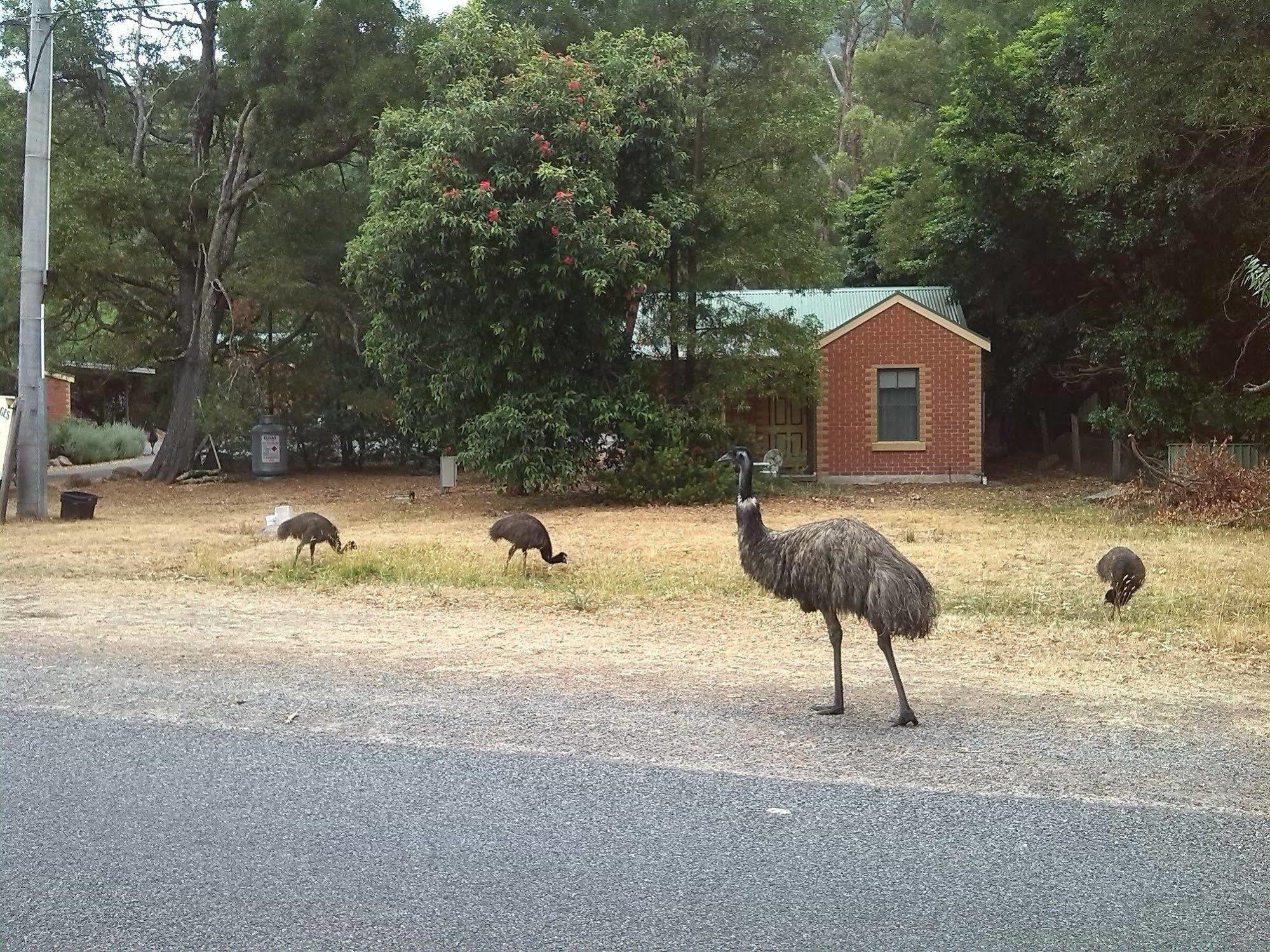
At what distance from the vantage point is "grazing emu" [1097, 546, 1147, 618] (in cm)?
1071

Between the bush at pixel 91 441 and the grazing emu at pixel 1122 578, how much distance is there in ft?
115

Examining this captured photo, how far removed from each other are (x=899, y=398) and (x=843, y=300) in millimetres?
3885

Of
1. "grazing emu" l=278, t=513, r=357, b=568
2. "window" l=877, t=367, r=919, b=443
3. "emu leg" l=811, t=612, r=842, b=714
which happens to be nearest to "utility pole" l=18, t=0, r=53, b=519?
"grazing emu" l=278, t=513, r=357, b=568

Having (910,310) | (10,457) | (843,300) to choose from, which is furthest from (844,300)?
(10,457)

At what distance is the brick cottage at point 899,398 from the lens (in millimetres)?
27984

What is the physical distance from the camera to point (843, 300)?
31203 millimetres

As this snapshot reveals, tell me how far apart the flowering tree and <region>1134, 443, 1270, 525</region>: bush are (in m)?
8.88

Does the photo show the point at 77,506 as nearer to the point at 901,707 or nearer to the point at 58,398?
the point at 901,707

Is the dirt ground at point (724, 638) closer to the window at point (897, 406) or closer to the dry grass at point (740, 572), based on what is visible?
the dry grass at point (740, 572)

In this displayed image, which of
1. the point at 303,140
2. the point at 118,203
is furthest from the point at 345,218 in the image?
the point at 118,203

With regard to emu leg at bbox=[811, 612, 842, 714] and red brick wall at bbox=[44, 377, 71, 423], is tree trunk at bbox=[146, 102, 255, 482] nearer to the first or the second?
red brick wall at bbox=[44, 377, 71, 423]

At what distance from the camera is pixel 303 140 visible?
2733 cm

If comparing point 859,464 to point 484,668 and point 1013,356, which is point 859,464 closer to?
point 1013,356

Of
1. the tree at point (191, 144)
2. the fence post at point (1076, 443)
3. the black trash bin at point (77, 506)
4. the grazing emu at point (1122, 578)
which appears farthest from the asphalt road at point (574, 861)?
the fence post at point (1076, 443)
